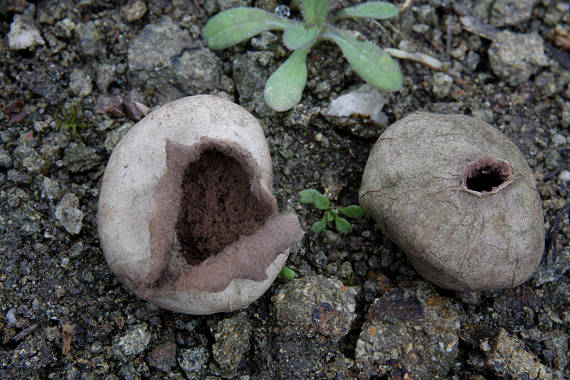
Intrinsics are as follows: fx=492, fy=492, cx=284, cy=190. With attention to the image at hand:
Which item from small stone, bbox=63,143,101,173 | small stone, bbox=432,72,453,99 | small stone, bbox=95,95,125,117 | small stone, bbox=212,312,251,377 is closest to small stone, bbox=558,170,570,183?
small stone, bbox=432,72,453,99

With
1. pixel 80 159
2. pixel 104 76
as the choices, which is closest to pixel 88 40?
pixel 104 76

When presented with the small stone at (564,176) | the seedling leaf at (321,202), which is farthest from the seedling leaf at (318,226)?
the small stone at (564,176)

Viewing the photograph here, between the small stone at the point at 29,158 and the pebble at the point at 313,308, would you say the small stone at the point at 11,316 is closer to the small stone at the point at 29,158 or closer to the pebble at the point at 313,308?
the small stone at the point at 29,158

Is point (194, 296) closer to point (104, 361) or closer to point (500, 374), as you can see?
point (104, 361)

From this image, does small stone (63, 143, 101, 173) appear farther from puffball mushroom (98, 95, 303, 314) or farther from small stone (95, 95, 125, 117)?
puffball mushroom (98, 95, 303, 314)

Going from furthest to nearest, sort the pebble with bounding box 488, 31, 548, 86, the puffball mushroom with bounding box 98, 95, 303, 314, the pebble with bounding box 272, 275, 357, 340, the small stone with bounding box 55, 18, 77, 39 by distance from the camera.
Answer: the pebble with bounding box 488, 31, 548, 86 → the small stone with bounding box 55, 18, 77, 39 → the pebble with bounding box 272, 275, 357, 340 → the puffball mushroom with bounding box 98, 95, 303, 314

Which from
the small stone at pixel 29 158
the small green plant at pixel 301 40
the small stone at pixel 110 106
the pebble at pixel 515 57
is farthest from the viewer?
the pebble at pixel 515 57
